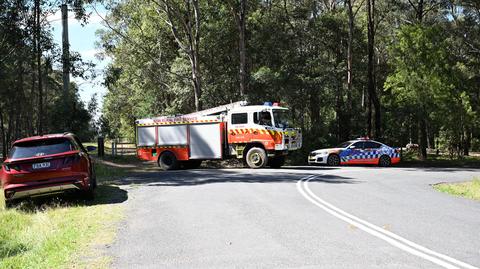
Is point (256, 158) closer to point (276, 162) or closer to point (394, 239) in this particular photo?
point (276, 162)

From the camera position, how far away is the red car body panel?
35.7 feet

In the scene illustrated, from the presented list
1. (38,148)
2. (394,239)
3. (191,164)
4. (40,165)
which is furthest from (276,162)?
(394,239)

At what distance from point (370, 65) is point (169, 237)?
89.9 feet

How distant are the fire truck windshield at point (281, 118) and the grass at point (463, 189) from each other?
26.3ft

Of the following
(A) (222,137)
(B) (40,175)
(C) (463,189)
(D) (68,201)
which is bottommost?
(C) (463,189)

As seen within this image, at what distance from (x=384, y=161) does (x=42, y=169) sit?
1948 centimetres

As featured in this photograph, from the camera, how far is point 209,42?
3472 cm

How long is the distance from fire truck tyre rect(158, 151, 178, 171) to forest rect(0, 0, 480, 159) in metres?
5.86

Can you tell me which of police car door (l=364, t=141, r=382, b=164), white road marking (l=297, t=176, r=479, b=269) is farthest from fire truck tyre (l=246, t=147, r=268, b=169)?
white road marking (l=297, t=176, r=479, b=269)

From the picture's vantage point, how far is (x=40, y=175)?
11.0 meters

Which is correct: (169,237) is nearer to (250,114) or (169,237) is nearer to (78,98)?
(250,114)

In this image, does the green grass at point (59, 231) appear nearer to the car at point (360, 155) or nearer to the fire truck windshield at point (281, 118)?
the fire truck windshield at point (281, 118)

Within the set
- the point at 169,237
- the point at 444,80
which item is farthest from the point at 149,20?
the point at 169,237

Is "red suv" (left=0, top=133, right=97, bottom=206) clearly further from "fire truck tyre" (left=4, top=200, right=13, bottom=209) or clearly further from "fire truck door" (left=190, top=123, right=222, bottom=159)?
"fire truck door" (left=190, top=123, right=222, bottom=159)
